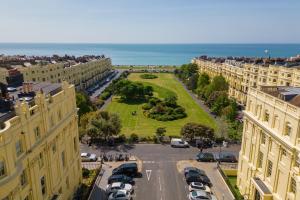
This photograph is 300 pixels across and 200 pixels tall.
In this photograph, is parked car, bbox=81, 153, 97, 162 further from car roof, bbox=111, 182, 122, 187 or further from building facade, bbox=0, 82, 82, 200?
car roof, bbox=111, 182, 122, 187

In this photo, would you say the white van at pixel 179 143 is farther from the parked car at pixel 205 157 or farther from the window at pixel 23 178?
the window at pixel 23 178

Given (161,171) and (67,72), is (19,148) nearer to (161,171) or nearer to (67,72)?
(161,171)

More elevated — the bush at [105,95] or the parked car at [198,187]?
the bush at [105,95]

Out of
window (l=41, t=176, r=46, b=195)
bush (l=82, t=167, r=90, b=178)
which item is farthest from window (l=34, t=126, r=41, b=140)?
bush (l=82, t=167, r=90, b=178)

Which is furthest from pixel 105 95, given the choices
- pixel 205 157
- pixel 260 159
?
pixel 260 159

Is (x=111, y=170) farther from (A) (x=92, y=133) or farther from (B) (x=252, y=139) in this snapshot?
(B) (x=252, y=139)

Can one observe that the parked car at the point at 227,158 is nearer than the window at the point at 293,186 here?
No

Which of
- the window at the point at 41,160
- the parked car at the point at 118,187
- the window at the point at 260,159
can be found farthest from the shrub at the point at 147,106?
the window at the point at 41,160

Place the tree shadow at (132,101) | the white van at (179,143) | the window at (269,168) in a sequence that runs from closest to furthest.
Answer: the window at (269,168)
the white van at (179,143)
the tree shadow at (132,101)

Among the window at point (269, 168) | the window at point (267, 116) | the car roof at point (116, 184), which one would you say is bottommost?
the car roof at point (116, 184)
